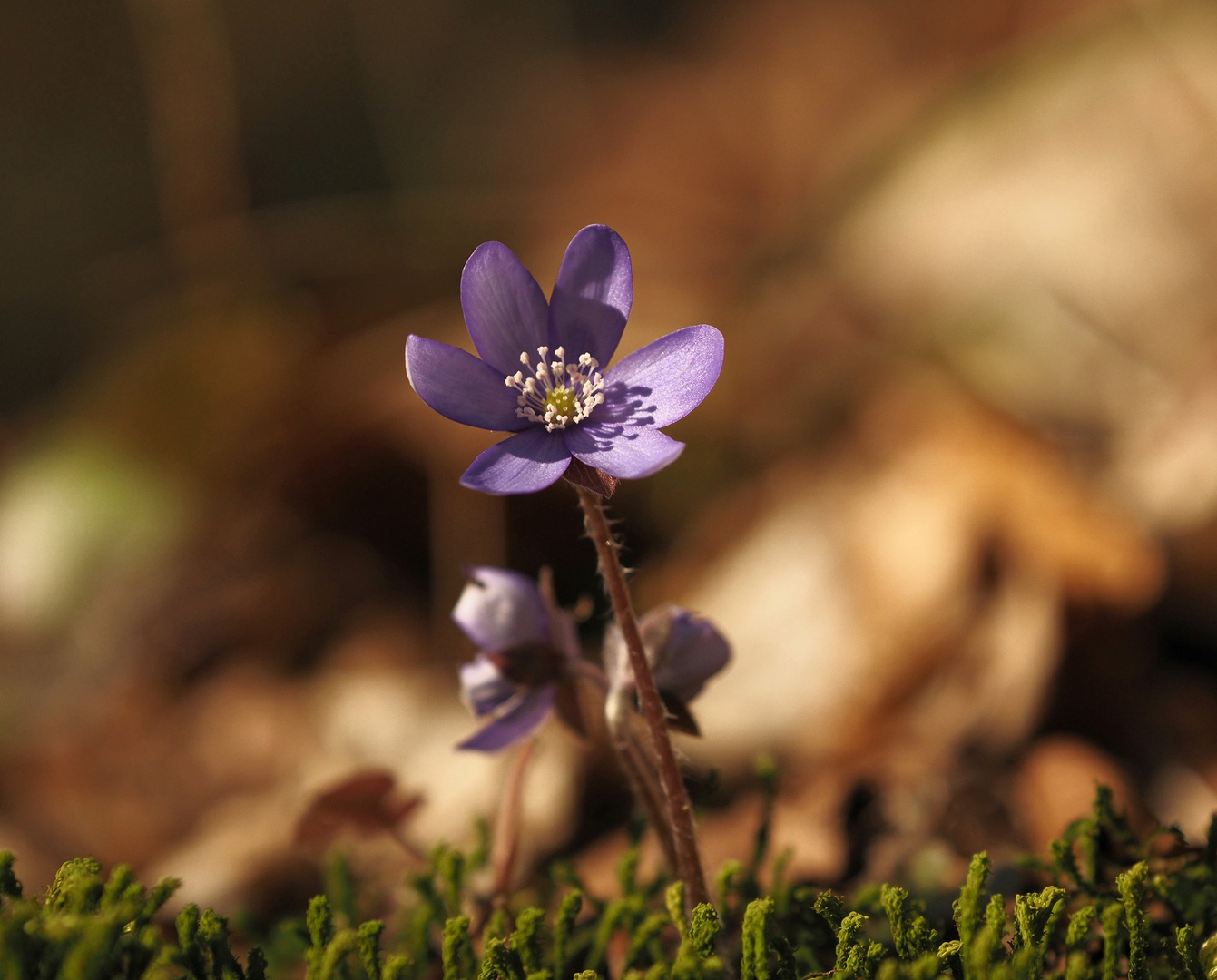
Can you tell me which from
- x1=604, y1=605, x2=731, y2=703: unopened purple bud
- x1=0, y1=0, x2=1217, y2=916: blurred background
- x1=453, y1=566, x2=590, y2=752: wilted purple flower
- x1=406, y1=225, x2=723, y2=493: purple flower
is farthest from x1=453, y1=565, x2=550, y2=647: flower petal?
x1=0, y1=0, x2=1217, y2=916: blurred background

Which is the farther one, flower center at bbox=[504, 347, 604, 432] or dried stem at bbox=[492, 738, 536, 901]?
dried stem at bbox=[492, 738, 536, 901]

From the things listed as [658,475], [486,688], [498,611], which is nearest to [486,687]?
[486,688]

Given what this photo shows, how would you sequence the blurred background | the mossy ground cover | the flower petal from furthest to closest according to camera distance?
the blurred background, the flower petal, the mossy ground cover

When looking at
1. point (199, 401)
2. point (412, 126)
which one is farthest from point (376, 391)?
point (412, 126)

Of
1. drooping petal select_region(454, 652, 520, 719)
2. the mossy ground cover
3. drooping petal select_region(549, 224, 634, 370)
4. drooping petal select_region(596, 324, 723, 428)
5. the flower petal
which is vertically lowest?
the mossy ground cover

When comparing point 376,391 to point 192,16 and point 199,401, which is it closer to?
point 199,401

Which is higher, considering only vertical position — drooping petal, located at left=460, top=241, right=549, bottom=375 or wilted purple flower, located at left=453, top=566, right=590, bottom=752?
drooping petal, located at left=460, top=241, right=549, bottom=375

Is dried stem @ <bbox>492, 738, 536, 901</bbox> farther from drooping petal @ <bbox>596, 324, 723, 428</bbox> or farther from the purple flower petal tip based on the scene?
drooping petal @ <bbox>596, 324, 723, 428</bbox>

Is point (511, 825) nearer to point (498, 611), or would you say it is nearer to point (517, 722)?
point (517, 722)
